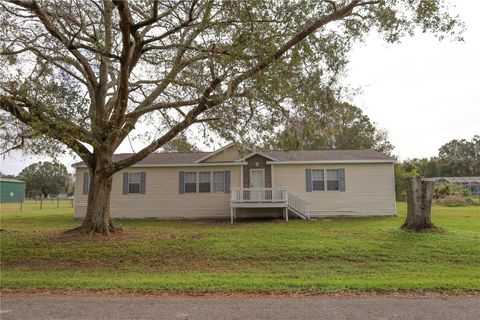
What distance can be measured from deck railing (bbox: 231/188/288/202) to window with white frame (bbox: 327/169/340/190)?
2678 mm

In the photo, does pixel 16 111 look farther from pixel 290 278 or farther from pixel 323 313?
pixel 323 313

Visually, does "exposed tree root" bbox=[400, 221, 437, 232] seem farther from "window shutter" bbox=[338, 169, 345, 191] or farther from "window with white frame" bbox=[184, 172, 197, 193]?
"window with white frame" bbox=[184, 172, 197, 193]

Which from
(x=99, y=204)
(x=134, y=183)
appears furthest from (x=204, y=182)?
(x=99, y=204)

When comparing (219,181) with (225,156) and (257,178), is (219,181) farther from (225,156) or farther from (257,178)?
(257,178)

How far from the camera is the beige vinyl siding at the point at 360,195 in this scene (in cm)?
2067

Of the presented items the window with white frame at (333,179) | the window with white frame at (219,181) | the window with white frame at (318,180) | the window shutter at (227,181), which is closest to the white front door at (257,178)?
the window shutter at (227,181)

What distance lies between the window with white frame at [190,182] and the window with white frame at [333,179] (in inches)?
279

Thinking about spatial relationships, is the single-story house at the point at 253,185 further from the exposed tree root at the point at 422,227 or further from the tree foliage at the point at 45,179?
the tree foliage at the point at 45,179

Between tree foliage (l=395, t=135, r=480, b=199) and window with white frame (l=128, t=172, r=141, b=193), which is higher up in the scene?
tree foliage (l=395, t=135, r=480, b=199)

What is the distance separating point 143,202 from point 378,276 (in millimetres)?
15732

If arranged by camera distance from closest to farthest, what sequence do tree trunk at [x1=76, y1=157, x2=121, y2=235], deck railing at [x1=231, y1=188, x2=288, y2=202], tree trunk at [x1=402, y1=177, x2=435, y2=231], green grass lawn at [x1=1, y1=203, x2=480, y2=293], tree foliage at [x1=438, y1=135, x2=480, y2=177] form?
1. green grass lawn at [x1=1, y1=203, x2=480, y2=293]
2. tree trunk at [x1=402, y1=177, x2=435, y2=231]
3. tree trunk at [x1=76, y1=157, x2=121, y2=235]
4. deck railing at [x1=231, y1=188, x2=288, y2=202]
5. tree foliage at [x1=438, y1=135, x2=480, y2=177]

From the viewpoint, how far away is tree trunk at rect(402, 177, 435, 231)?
1296 centimetres

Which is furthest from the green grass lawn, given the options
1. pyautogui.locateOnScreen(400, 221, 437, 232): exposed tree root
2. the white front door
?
the white front door

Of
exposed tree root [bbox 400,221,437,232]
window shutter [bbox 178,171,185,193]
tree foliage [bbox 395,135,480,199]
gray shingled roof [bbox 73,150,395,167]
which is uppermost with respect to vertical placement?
tree foliage [bbox 395,135,480,199]
